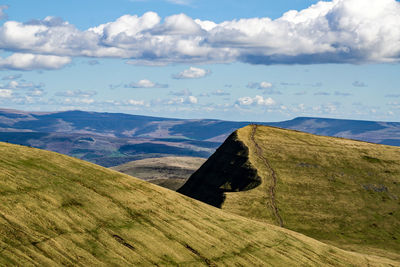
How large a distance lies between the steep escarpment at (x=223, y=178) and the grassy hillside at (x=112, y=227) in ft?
192

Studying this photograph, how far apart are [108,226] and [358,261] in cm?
6195

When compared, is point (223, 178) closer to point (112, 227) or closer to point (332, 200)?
point (332, 200)

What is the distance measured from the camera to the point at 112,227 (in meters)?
78.7

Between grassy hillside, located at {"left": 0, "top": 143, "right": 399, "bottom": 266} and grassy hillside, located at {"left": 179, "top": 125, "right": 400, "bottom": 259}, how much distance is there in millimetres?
37717

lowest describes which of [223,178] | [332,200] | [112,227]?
[332,200]

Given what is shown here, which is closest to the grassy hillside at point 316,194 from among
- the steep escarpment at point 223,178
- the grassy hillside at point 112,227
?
the steep escarpment at point 223,178

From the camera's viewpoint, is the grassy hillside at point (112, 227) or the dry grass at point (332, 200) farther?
the dry grass at point (332, 200)

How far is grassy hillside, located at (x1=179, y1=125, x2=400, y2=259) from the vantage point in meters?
154

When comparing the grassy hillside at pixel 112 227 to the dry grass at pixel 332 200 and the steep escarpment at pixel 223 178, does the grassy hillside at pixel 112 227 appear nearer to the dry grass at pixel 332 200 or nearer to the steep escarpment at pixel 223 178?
the dry grass at pixel 332 200

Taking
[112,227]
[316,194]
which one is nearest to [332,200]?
[316,194]

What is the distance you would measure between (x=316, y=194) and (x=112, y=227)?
113m

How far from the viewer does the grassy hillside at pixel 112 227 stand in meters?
67.0

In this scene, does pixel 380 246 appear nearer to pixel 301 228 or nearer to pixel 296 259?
pixel 301 228

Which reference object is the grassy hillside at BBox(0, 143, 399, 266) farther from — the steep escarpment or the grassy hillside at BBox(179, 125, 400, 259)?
the steep escarpment
